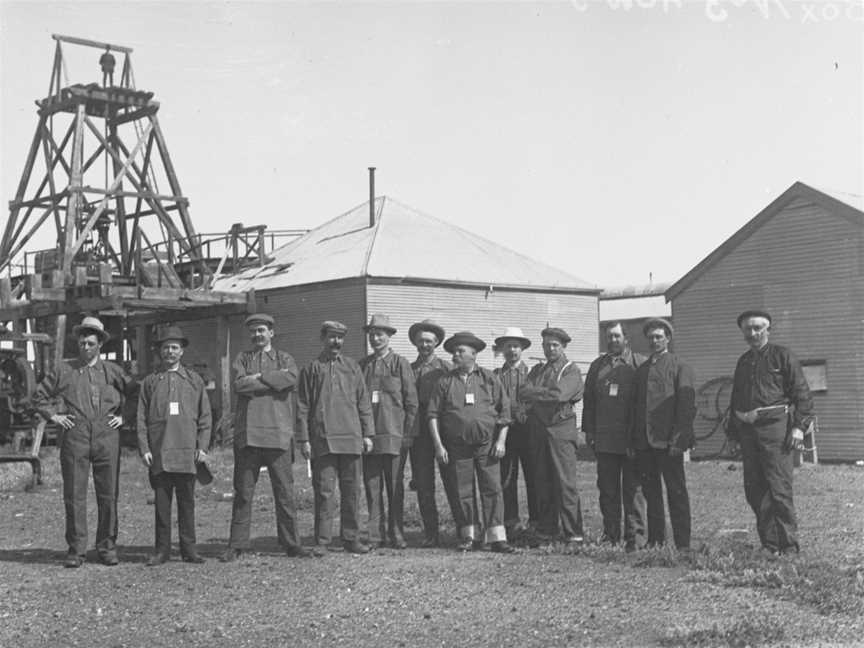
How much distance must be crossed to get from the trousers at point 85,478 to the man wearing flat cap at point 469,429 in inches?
107

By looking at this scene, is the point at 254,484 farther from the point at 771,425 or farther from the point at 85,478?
the point at 771,425

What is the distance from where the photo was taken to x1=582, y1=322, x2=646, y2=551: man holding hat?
9180mm

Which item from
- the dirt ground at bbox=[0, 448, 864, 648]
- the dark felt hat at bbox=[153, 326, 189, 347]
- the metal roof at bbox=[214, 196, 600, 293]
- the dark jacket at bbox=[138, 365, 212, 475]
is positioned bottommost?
the dirt ground at bbox=[0, 448, 864, 648]

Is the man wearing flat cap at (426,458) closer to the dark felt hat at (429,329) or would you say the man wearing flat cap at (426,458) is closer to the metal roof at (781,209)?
the dark felt hat at (429,329)

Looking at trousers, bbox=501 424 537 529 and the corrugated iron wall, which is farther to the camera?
the corrugated iron wall

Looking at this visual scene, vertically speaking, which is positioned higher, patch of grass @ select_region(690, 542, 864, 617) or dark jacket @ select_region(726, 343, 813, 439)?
dark jacket @ select_region(726, 343, 813, 439)

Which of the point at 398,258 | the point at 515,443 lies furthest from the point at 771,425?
the point at 398,258

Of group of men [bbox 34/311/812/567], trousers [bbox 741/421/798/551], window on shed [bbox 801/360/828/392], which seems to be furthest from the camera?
window on shed [bbox 801/360/828/392]

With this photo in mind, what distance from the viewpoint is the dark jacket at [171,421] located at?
900 centimetres

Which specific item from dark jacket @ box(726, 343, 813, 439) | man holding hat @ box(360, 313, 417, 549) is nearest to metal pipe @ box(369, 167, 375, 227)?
man holding hat @ box(360, 313, 417, 549)

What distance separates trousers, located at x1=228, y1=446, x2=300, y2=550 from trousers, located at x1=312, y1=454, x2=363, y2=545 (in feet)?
0.96

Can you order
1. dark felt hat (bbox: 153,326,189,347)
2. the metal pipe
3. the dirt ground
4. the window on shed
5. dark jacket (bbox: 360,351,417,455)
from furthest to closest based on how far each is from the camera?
the metal pipe < the window on shed < dark jacket (bbox: 360,351,417,455) < dark felt hat (bbox: 153,326,189,347) < the dirt ground

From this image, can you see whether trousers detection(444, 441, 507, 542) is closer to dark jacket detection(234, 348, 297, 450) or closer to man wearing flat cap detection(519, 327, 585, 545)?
man wearing flat cap detection(519, 327, 585, 545)

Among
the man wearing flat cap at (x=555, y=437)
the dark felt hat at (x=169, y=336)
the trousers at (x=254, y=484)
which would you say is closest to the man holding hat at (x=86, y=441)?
the dark felt hat at (x=169, y=336)
